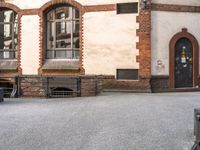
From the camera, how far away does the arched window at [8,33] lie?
17.1 meters

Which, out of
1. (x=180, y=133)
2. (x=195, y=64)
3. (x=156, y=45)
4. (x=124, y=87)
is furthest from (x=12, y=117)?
(x=195, y=64)

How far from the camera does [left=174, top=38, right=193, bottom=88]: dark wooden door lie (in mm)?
15070

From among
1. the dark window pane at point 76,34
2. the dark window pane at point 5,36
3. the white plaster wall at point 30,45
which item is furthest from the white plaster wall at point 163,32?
the dark window pane at point 5,36

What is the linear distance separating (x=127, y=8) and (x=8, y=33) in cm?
769

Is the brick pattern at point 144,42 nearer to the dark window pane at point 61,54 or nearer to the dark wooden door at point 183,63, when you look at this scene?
the dark wooden door at point 183,63

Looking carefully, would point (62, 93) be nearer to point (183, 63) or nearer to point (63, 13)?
point (63, 13)

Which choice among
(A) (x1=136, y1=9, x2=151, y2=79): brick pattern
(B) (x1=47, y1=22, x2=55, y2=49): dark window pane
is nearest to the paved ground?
(A) (x1=136, y1=9, x2=151, y2=79): brick pattern

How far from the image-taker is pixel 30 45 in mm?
16250

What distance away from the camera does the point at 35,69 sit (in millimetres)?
16172

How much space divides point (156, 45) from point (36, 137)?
10.3m

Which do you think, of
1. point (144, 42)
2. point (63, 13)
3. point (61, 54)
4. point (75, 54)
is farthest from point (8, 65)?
point (144, 42)

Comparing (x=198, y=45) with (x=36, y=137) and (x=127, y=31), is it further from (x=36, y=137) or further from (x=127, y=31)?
(x=36, y=137)

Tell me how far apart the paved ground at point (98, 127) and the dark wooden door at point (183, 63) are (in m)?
5.61

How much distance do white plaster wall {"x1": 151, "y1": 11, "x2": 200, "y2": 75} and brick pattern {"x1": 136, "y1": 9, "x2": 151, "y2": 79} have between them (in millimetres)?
286
